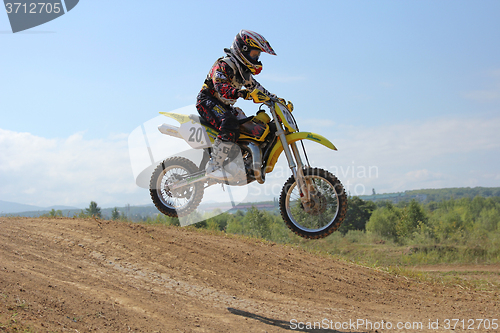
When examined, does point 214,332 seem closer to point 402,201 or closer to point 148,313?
point 148,313

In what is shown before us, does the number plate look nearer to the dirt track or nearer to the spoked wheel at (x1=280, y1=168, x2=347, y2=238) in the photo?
the spoked wheel at (x1=280, y1=168, x2=347, y2=238)

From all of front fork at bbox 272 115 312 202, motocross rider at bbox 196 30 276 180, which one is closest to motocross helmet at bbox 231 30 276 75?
motocross rider at bbox 196 30 276 180

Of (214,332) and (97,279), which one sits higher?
(97,279)

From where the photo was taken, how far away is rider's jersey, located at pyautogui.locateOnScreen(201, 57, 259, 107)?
236 inches

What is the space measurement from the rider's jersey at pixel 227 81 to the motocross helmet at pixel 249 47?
0.18 meters

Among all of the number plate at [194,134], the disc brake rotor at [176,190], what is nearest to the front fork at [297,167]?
the number plate at [194,134]

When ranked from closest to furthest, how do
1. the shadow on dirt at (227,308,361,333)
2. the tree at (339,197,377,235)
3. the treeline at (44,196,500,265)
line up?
the shadow on dirt at (227,308,361,333) < the treeline at (44,196,500,265) < the tree at (339,197,377,235)

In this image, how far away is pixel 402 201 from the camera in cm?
4434

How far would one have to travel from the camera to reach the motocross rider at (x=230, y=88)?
5.96 m

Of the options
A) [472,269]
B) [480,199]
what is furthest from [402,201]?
[472,269]

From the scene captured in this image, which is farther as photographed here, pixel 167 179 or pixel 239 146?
pixel 167 179

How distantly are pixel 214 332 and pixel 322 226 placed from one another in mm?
2480

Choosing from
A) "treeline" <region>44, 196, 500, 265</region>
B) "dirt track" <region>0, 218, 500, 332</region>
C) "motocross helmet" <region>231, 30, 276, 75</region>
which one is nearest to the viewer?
"dirt track" <region>0, 218, 500, 332</region>

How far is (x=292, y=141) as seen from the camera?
6121 millimetres
